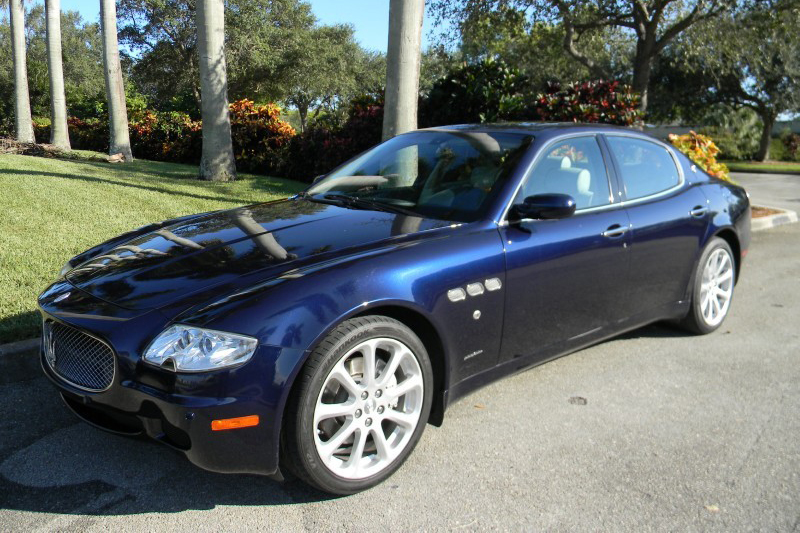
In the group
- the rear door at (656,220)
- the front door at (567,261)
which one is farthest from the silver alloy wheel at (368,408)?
the rear door at (656,220)

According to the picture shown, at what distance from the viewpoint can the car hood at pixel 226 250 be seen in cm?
285

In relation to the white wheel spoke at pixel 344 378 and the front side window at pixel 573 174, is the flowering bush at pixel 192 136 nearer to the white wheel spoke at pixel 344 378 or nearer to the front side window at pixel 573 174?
the front side window at pixel 573 174

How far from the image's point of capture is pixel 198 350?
8.27 ft

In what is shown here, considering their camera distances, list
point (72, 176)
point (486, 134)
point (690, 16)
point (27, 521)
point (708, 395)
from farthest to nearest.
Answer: point (690, 16) < point (72, 176) < point (486, 134) < point (708, 395) < point (27, 521)

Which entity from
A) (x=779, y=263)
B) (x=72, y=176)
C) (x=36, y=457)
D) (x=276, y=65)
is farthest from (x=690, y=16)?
(x=276, y=65)

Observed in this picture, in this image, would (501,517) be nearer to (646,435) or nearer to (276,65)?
(646,435)

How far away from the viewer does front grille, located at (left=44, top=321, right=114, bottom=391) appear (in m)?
2.70

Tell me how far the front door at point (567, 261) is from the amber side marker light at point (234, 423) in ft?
4.55

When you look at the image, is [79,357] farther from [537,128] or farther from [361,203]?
[537,128]

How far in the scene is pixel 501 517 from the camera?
2705mm

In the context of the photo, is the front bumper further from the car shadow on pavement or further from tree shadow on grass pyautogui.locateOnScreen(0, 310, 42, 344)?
tree shadow on grass pyautogui.locateOnScreen(0, 310, 42, 344)

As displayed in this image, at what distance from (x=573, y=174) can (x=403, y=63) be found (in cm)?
410

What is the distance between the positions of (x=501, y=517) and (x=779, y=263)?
6311 mm

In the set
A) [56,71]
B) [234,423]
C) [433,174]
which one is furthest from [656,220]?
[56,71]
